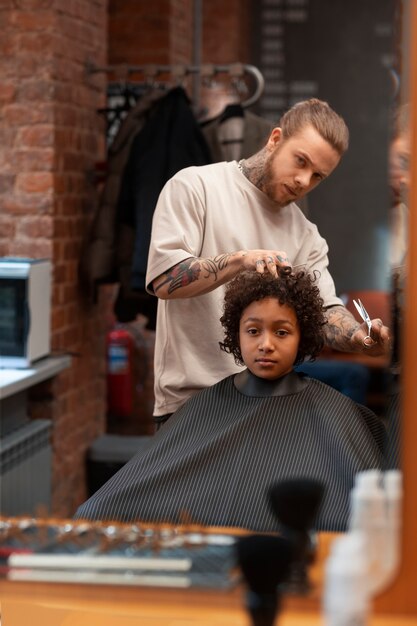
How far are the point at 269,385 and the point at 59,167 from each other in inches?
22.7

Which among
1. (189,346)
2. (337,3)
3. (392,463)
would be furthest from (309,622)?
(337,3)

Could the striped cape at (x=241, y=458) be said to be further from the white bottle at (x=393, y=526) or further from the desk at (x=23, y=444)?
the white bottle at (x=393, y=526)

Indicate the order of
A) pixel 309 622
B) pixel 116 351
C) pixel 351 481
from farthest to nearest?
pixel 116 351 → pixel 351 481 → pixel 309 622

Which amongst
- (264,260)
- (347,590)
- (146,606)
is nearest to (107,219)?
(264,260)

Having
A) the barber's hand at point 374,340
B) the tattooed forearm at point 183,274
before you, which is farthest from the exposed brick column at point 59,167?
the barber's hand at point 374,340

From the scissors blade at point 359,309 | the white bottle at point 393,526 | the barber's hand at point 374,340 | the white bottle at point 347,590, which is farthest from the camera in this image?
the scissors blade at point 359,309

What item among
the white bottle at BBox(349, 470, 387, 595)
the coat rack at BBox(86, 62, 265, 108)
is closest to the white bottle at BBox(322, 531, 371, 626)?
the white bottle at BBox(349, 470, 387, 595)

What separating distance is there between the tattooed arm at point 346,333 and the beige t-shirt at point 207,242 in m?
0.03

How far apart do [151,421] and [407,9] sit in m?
0.86

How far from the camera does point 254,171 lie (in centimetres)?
157

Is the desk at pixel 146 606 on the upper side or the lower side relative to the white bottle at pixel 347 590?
lower

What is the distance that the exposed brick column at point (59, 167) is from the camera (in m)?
1.56

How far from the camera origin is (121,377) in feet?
5.56

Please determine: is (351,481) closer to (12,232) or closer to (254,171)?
(254,171)
